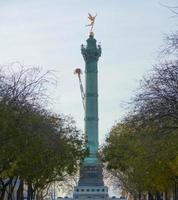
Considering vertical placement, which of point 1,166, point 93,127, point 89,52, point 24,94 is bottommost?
point 1,166

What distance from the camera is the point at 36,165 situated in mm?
53375

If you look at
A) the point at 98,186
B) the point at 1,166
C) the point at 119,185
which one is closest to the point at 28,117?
the point at 1,166

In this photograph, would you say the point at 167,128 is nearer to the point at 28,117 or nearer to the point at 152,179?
the point at 28,117

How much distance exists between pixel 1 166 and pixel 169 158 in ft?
33.0

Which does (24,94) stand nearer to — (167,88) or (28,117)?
(28,117)

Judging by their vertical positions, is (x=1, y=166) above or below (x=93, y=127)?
below

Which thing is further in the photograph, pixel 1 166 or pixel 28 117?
pixel 1 166

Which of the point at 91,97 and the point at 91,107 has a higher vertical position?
the point at 91,97

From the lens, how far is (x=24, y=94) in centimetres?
4253

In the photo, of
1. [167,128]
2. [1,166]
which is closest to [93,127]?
[1,166]

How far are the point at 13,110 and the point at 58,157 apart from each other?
1906 cm

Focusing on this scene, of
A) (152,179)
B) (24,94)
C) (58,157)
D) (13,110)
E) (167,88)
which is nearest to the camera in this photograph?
(167,88)

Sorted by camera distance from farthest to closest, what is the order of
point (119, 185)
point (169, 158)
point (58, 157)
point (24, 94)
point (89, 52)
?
point (89, 52) → point (119, 185) → point (58, 157) → point (169, 158) → point (24, 94)

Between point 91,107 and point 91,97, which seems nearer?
point 91,107
